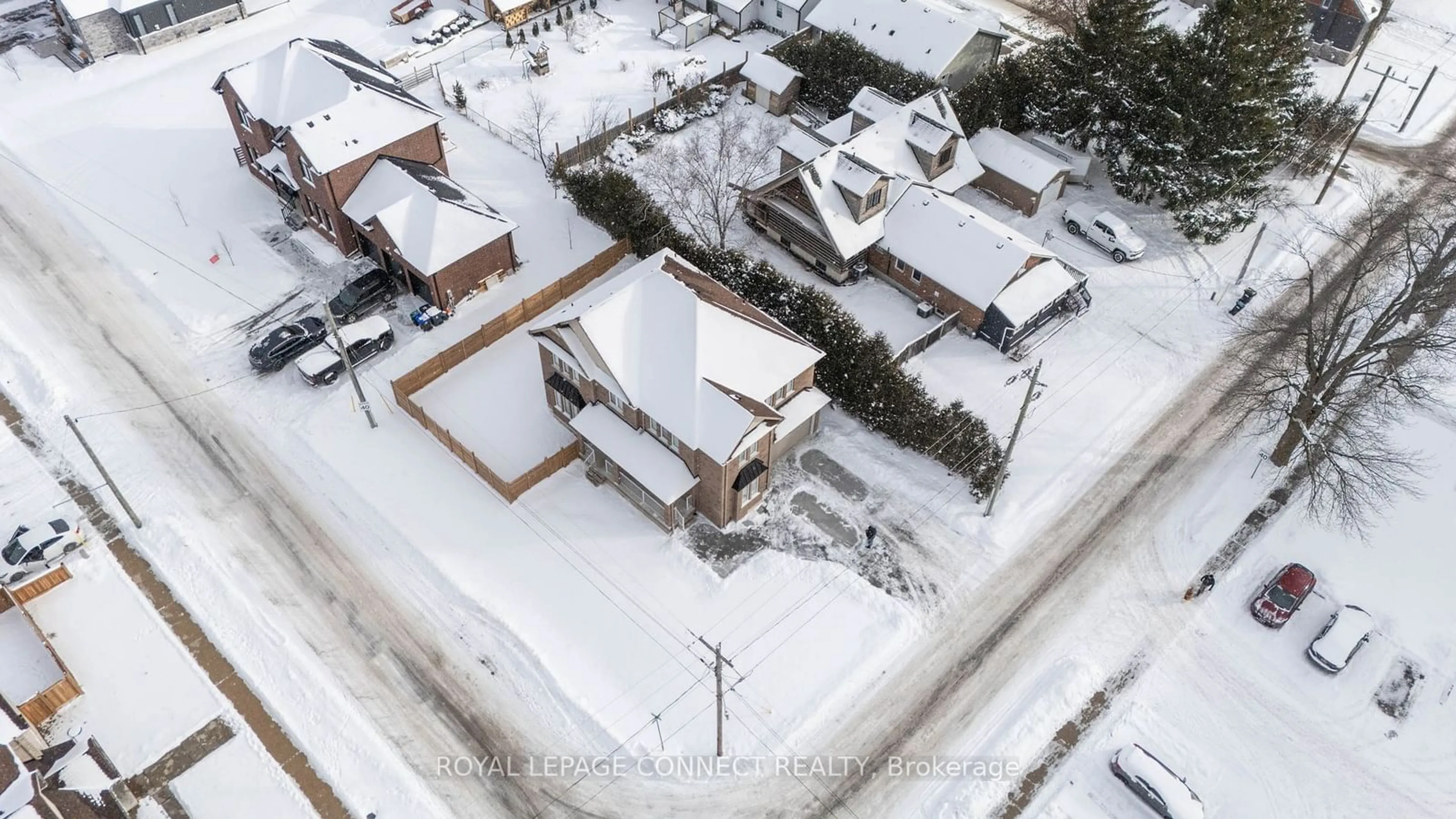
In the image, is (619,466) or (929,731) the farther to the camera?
(619,466)

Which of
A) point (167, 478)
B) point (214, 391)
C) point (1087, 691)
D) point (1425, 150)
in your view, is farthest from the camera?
point (1425, 150)

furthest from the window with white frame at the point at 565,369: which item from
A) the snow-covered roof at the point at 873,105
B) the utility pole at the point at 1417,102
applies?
the utility pole at the point at 1417,102

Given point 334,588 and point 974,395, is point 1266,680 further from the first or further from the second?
point 334,588

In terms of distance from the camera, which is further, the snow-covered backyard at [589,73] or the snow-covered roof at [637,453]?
the snow-covered backyard at [589,73]

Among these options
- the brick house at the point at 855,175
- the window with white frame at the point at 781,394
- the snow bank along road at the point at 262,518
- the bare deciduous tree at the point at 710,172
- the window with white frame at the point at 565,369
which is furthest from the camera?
the bare deciduous tree at the point at 710,172

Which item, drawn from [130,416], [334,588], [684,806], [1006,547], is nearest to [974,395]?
[1006,547]

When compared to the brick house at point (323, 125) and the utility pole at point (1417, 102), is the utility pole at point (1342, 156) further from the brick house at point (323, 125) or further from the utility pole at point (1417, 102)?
the brick house at point (323, 125)

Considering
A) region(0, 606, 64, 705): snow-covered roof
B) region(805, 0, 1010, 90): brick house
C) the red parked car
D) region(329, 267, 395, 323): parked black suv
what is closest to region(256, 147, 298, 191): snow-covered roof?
region(329, 267, 395, 323): parked black suv
